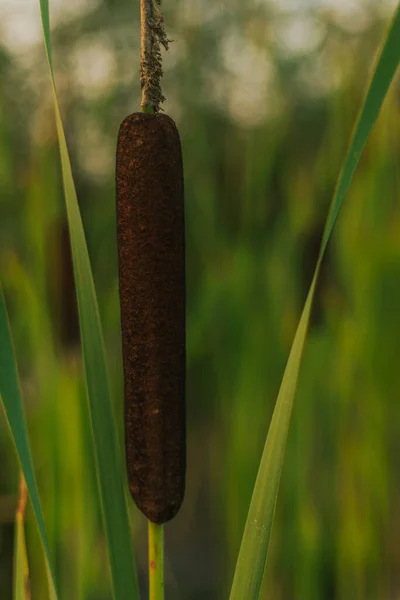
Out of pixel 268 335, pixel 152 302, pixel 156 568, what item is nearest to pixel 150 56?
pixel 152 302

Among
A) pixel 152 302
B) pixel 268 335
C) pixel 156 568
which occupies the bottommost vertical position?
pixel 156 568

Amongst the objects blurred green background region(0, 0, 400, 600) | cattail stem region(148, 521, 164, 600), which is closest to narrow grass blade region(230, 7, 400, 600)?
cattail stem region(148, 521, 164, 600)

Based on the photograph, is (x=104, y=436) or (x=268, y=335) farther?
(x=268, y=335)

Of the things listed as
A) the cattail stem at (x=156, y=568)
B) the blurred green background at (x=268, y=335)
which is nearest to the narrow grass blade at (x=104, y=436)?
the cattail stem at (x=156, y=568)

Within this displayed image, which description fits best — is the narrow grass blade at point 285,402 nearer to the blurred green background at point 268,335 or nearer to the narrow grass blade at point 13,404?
the narrow grass blade at point 13,404

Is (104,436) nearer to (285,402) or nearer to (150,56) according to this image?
(285,402)

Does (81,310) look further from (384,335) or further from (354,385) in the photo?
(384,335)
